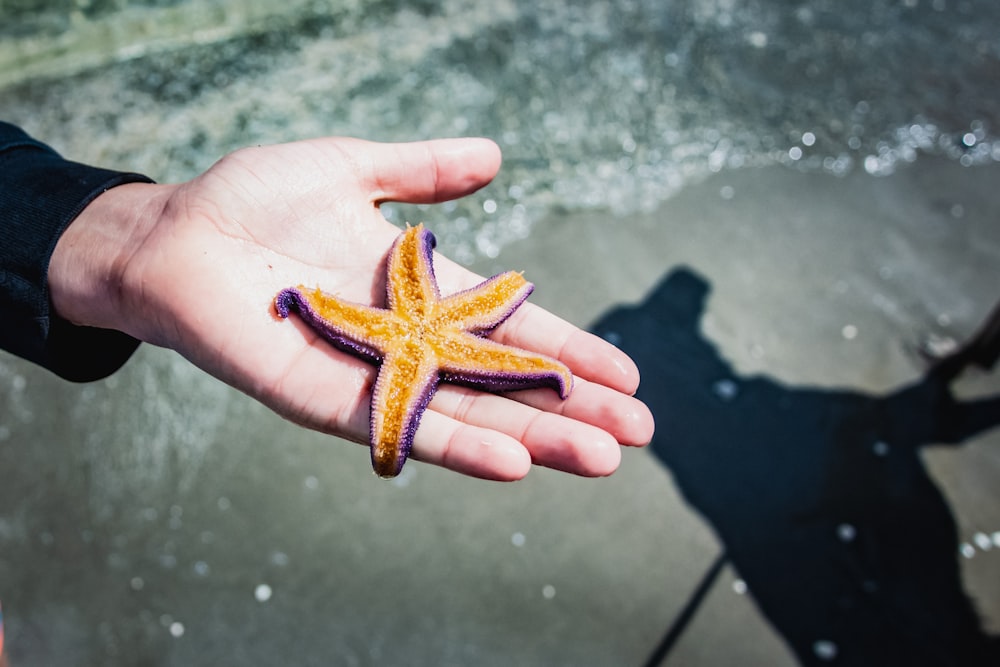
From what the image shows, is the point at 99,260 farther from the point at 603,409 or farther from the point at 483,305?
the point at 603,409

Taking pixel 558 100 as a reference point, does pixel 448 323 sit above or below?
above

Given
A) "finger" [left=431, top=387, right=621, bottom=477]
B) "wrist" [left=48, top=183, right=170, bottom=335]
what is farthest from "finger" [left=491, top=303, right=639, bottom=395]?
"wrist" [left=48, top=183, right=170, bottom=335]

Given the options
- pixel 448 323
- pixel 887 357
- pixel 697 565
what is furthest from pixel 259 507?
pixel 887 357

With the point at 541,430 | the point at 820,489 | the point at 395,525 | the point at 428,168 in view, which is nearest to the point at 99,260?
→ the point at 428,168

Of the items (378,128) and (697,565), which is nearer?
(697,565)

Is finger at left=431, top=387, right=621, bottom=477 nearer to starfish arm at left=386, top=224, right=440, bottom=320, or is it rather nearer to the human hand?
the human hand

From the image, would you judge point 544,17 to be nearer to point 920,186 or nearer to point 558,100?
point 558,100
